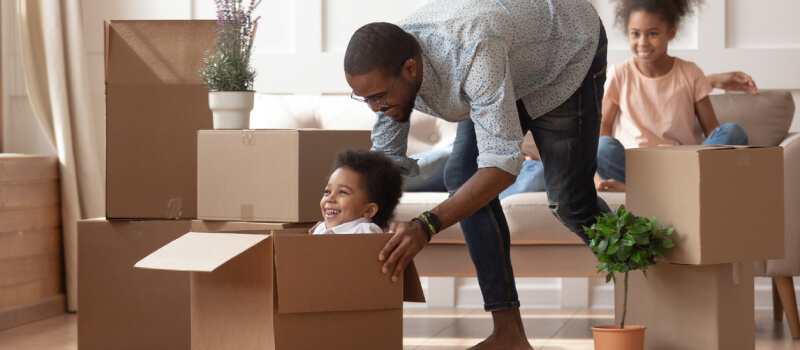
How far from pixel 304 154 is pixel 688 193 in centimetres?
83

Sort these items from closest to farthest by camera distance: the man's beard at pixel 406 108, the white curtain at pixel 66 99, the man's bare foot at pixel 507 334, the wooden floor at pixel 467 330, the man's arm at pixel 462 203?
the man's arm at pixel 462 203 → the man's beard at pixel 406 108 → the man's bare foot at pixel 507 334 → the wooden floor at pixel 467 330 → the white curtain at pixel 66 99

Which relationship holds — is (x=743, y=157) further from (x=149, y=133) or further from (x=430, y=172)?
(x=149, y=133)

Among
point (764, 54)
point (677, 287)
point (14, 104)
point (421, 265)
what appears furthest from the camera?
point (14, 104)

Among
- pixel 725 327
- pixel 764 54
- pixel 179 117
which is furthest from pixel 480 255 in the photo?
pixel 764 54

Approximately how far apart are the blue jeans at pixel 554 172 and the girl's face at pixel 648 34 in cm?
101

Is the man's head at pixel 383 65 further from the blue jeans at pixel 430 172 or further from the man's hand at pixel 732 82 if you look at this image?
the man's hand at pixel 732 82

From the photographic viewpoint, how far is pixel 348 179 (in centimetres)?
182

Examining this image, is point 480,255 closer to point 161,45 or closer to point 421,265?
point 421,265

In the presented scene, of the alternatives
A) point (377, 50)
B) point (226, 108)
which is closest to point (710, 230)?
point (377, 50)

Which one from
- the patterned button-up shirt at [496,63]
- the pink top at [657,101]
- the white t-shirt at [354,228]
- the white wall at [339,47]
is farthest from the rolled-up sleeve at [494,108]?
the white wall at [339,47]

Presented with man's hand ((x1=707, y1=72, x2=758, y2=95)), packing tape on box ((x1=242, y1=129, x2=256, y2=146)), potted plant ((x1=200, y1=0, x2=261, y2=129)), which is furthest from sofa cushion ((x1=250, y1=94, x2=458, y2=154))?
packing tape on box ((x1=242, y1=129, x2=256, y2=146))

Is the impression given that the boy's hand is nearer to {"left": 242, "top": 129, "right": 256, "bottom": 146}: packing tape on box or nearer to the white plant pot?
{"left": 242, "top": 129, "right": 256, "bottom": 146}: packing tape on box

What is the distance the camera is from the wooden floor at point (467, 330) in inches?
95.4

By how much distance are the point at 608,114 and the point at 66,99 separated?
6.29 ft
